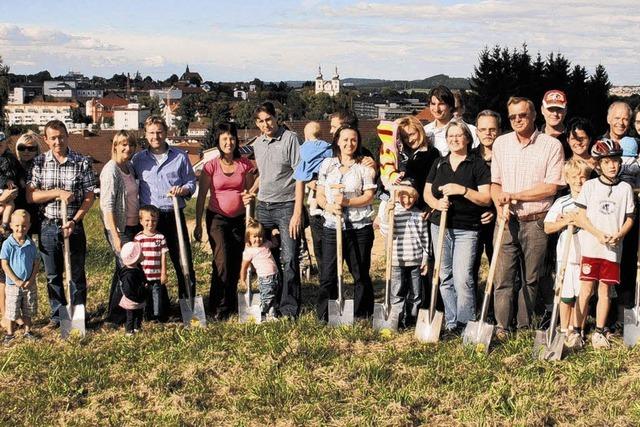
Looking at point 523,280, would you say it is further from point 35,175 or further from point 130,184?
point 35,175

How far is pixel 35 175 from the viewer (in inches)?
298

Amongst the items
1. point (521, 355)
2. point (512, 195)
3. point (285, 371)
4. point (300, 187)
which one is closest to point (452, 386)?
point (521, 355)

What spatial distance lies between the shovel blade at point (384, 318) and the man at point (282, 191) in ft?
2.98

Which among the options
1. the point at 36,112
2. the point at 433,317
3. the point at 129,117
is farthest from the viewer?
the point at 36,112

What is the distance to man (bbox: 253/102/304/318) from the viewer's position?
7.80 m

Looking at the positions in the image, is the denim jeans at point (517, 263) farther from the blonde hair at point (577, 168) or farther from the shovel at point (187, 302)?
the shovel at point (187, 302)

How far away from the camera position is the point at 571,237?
662 cm

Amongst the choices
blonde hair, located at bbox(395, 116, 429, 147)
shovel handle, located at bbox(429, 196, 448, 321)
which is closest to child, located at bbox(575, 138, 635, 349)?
shovel handle, located at bbox(429, 196, 448, 321)

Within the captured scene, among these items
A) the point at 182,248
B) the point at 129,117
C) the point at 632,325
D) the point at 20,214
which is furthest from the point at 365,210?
the point at 129,117

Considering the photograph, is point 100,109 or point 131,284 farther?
point 100,109

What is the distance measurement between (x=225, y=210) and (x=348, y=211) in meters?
1.29

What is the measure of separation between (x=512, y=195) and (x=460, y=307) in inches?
46.2

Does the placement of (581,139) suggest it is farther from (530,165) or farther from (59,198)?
(59,198)

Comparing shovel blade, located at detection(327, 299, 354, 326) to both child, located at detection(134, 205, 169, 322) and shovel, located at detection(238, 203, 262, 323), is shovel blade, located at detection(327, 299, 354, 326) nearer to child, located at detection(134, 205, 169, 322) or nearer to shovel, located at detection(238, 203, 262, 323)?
shovel, located at detection(238, 203, 262, 323)
